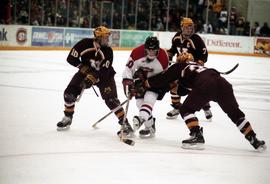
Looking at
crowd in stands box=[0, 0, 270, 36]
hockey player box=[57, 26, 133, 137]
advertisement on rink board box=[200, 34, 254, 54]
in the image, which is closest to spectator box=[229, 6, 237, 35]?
crowd in stands box=[0, 0, 270, 36]

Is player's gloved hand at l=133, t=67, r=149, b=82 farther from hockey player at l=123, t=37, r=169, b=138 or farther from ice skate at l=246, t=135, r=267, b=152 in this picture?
ice skate at l=246, t=135, r=267, b=152

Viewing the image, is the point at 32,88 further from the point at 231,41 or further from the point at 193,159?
the point at 231,41

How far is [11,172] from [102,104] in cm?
357

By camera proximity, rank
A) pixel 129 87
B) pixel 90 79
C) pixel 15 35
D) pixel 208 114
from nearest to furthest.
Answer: pixel 129 87 → pixel 90 79 → pixel 208 114 → pixel 15 35

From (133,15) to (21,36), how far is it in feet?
13.8

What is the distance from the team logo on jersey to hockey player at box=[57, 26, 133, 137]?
9.95m

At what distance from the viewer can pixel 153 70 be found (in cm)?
496

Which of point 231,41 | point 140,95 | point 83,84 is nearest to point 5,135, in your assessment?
point 83,84

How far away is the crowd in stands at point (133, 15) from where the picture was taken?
15414 mm

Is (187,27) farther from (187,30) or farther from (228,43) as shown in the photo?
(228,43)

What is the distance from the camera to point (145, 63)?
4961 mm

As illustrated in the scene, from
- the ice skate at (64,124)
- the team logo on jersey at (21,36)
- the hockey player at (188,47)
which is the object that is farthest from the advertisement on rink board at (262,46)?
the ice skate at (64,124)

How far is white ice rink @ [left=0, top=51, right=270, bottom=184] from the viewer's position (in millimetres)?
3555

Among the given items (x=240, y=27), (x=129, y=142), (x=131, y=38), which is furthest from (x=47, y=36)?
(x=129, y=142)
